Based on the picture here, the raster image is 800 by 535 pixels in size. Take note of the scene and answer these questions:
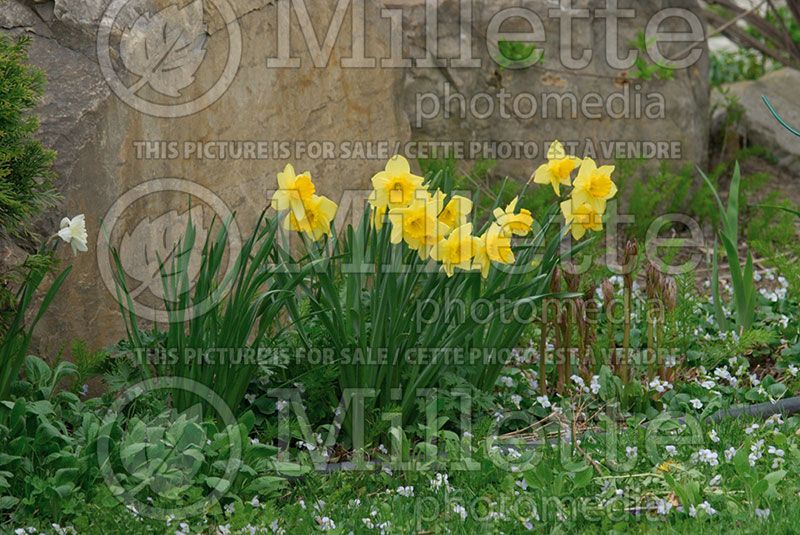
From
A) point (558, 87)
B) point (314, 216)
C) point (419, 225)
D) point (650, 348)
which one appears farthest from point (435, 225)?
point (558, 87)

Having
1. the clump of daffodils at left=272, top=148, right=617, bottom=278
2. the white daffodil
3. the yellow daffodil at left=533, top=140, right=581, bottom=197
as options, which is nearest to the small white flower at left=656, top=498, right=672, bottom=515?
the clump of daffodils at left=272, top=148, right=617, bottom=278

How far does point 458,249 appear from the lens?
9.36 feet

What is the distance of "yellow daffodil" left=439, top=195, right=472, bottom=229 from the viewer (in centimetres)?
293

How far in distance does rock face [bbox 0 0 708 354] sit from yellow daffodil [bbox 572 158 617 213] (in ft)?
4.22

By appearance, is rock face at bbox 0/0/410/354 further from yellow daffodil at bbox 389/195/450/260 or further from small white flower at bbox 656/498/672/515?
small white flower at bbox 656/498/672/515

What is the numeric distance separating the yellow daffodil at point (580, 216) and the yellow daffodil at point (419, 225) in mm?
444

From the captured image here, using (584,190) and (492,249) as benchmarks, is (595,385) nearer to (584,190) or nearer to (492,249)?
(584,190)

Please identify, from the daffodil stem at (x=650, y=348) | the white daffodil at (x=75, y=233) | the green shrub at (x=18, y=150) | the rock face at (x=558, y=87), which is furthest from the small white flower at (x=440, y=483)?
the rock face at (x=558, y=87)

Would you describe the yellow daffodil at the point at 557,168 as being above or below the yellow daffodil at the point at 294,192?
above

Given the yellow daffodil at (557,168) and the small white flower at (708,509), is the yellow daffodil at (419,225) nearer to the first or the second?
the yellow daffodil at (557,168)

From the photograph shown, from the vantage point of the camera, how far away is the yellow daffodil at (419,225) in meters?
2.83

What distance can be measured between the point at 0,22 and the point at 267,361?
4.55 ft

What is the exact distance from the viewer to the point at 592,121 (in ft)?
17.3

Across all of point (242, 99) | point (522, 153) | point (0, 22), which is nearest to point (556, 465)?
point (242, 99)
